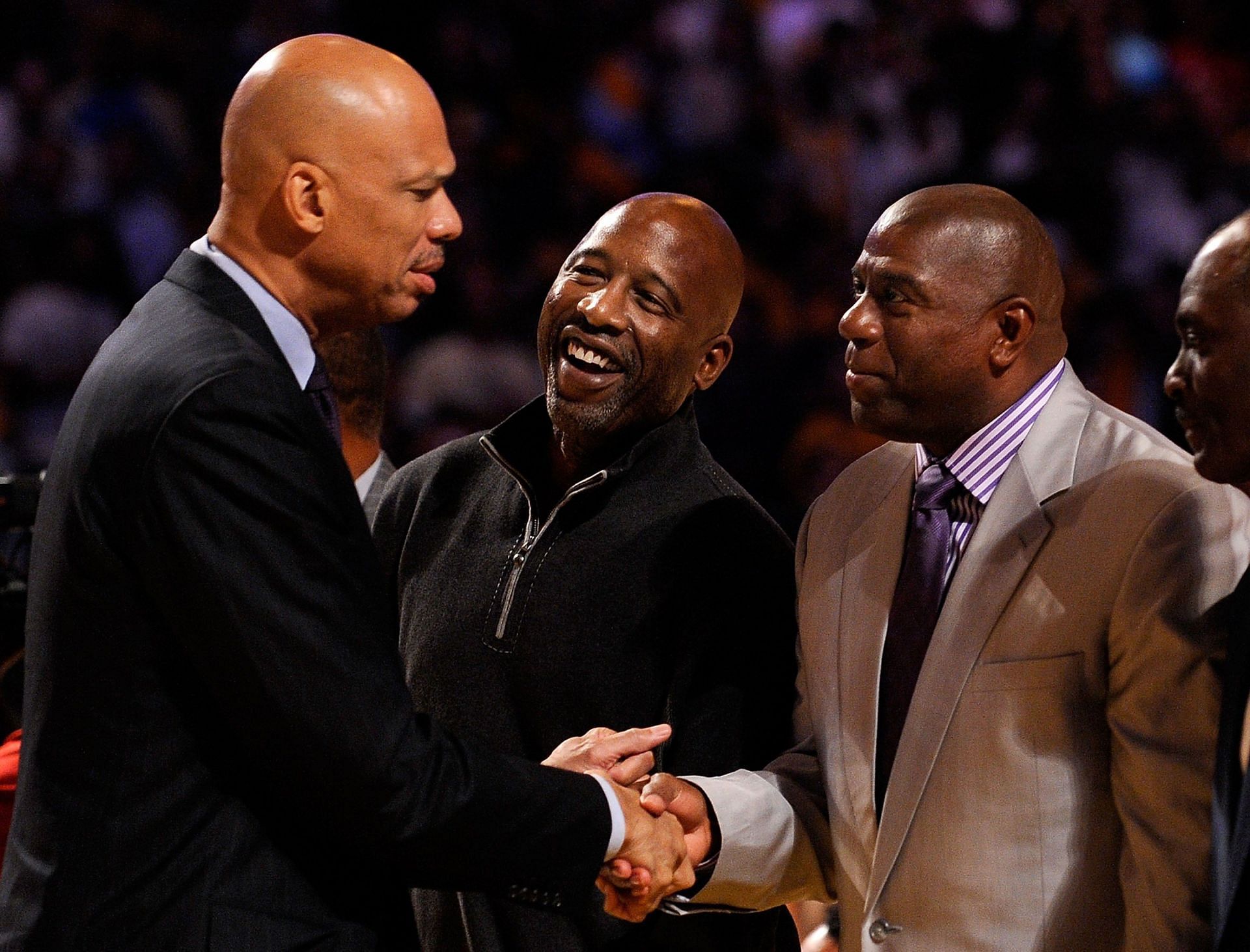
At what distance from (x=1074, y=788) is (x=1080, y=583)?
0.24m

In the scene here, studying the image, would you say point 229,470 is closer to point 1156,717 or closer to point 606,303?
point 606,303

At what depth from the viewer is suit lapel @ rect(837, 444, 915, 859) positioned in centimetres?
192

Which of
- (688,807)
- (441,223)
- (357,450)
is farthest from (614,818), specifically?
(357,450)

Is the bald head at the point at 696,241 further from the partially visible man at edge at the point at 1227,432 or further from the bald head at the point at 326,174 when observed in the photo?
the partially visible man at edge at the point at 1227,432

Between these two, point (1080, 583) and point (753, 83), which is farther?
point (753, 83)

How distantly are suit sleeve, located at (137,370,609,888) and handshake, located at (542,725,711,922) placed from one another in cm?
28

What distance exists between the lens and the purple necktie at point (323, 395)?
171cm

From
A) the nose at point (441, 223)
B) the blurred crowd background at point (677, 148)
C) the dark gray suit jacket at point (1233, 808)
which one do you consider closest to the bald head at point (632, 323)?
the nose at point (441, 223)

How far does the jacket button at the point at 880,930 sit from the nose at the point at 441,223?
0.97 m

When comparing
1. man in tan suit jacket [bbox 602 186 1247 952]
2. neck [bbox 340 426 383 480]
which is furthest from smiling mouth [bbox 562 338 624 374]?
neck [bbox 340 426 383 480]

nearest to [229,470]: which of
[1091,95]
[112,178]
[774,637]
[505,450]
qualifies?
[505,450]

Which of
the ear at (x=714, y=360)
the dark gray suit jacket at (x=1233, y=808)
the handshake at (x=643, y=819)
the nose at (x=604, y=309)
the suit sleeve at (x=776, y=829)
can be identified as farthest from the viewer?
the ear at (x=714, y=360)

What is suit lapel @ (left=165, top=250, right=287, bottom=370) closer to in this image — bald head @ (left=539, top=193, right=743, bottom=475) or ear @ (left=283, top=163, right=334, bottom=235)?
ear @ (left=283, top=163, right=334, bottom=235)

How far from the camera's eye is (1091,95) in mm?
5285
